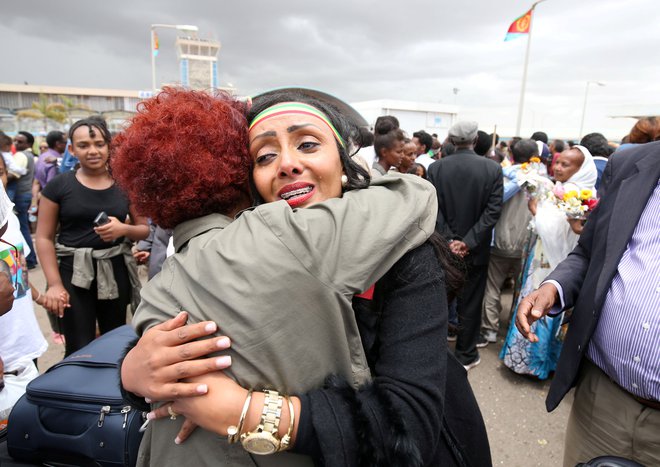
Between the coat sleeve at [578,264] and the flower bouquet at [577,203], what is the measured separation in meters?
1.14

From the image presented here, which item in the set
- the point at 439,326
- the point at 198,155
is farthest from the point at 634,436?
the point at 198,155

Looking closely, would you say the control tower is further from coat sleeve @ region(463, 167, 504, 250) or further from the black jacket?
the black jacket

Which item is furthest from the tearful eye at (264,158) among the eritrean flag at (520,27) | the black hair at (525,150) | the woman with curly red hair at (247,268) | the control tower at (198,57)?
the control tower at (198,57)

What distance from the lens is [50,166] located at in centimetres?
761

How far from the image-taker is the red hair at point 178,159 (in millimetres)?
1052

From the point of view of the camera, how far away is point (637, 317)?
158 cm

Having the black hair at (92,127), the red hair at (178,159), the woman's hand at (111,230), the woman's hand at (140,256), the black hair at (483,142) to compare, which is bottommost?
the woman's hand at (140,256)

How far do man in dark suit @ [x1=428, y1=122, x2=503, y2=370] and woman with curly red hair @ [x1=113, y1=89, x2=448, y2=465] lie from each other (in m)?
3.19

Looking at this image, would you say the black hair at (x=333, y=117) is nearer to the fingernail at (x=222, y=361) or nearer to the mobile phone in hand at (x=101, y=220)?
the fingernail at (x=222, y=361)

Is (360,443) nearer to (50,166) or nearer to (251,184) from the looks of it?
(251,184)

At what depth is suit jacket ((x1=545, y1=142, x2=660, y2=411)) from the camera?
169 cm

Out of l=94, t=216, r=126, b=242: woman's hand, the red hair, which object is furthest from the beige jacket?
l=94, t=216, r=126, b=242: woman's hand

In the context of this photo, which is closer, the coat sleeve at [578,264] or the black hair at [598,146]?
the coat sleeve at [578,264]

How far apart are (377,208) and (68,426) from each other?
149cm
